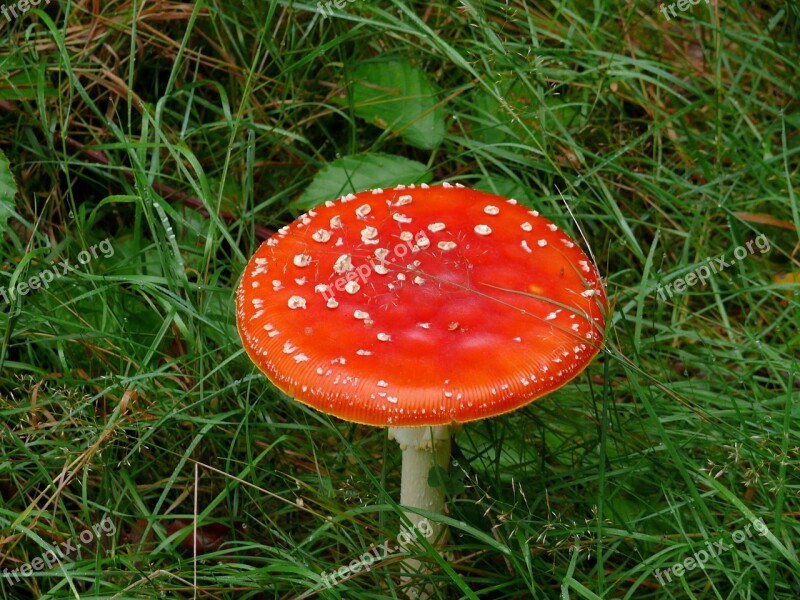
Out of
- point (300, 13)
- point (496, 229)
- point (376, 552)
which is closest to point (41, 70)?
point (300, 13)

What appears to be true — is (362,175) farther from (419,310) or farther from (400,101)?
(419,310)

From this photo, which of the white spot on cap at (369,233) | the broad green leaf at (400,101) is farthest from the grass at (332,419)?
the white spot on cap at (369,233)

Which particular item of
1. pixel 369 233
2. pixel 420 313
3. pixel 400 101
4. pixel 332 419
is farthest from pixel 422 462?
pixel 400 101

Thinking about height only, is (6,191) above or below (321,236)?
below

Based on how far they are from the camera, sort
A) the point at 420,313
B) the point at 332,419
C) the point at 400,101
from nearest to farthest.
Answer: the point at 420,313 → the point at 332,419 → the point at 400,101

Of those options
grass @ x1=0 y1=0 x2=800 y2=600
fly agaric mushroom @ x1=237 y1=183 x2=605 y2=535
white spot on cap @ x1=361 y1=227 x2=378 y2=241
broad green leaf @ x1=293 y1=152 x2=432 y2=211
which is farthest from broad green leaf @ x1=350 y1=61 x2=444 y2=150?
white spot on cap @ x1=361 y1=227 x2=378 y2=241

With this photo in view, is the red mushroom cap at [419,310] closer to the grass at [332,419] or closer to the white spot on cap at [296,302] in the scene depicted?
the white spot on cap at [296,302]
